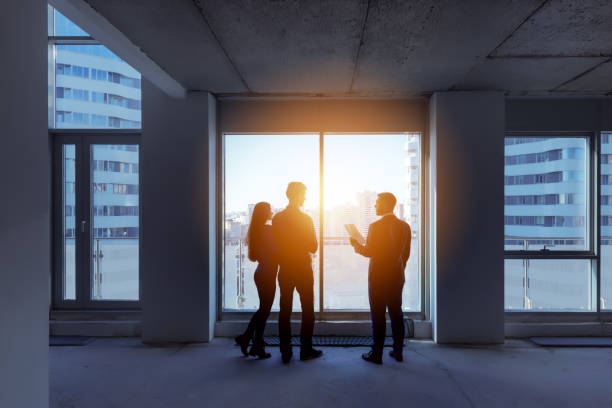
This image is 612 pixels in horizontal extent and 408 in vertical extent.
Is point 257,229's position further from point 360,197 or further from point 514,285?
point 514,285

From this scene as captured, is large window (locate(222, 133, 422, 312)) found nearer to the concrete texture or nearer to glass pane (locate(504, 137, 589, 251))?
glass pane (locate(504, 137, 589, 251))

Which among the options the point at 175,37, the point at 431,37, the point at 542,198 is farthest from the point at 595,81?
the point at 175,37

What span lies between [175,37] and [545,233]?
14.7 feet

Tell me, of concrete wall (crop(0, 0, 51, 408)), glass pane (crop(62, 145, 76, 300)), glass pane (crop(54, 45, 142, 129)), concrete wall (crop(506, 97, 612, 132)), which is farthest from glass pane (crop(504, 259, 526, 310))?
glass pane (crop(62, 145, 76, 300))

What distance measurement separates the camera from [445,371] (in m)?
3.39

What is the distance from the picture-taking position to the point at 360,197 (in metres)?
4.54

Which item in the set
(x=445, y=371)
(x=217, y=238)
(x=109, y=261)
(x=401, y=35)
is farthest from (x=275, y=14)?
(x=109, y=261)

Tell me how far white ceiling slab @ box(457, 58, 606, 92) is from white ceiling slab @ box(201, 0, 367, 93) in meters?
1.27

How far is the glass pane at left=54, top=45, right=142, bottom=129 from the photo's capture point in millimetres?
4723

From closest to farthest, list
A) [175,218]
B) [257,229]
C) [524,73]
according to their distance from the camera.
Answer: [257,229] < [524,73] < [175,218]

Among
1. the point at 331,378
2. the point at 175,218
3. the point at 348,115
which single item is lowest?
the point at 331,378

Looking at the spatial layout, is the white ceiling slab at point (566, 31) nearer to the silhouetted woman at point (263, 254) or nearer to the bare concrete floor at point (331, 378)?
the silhouetted woman at point (263, 254)

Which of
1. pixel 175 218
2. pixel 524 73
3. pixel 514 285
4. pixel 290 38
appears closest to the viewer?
pixel 290 38

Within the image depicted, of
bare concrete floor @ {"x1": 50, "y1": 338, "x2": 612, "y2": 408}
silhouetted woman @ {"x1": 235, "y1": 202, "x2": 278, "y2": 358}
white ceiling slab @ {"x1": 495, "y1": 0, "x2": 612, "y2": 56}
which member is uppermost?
white ceiling slab @ {"x1": 495, "y1": 0, "x2": 612, "y2": 56}
